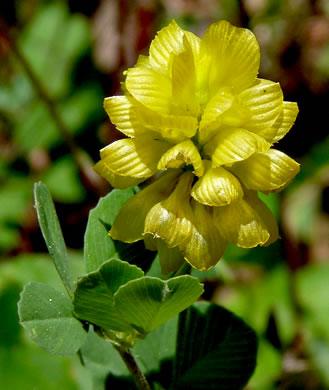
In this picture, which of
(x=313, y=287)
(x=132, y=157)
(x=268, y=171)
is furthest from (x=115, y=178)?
(x=313, y=287)

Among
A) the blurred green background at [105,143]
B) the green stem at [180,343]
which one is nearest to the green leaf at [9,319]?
the blurred green background at [105,143]

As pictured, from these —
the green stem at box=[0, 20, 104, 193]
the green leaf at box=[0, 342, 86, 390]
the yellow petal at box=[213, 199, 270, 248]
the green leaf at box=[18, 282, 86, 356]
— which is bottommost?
the green leaf at box=[0, 342, 86, 390]

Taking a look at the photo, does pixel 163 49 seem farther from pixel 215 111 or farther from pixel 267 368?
pixel 267 368

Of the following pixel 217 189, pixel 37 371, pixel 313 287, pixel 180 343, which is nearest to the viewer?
pixel 217 189

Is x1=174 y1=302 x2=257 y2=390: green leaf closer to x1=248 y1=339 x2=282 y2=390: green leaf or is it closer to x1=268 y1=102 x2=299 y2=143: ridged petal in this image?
x1=268 y1=102 x2=299 y2=143: ridged petal

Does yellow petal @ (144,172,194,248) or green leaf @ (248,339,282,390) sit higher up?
yellow petal @ (144,172,194,248)

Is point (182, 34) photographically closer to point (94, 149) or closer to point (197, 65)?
point (197, 65)

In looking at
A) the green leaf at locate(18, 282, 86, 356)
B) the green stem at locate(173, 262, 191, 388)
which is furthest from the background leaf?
the green stem at locate(173, 262, 191, 388)
